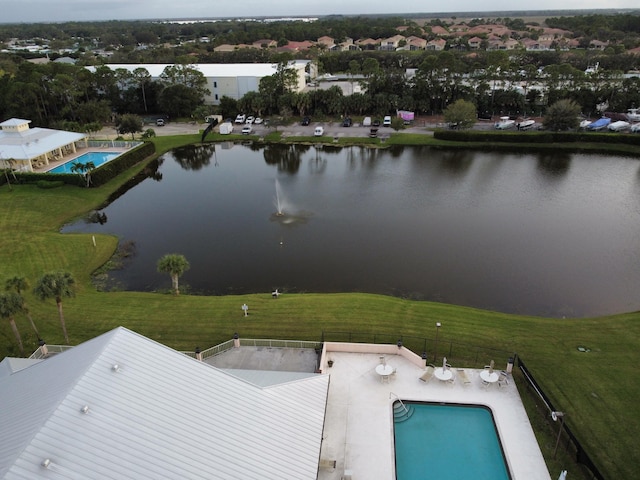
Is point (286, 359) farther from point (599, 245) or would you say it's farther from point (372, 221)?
point (599, 245)

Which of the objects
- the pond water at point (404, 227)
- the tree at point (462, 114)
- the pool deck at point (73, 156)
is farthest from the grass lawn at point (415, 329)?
the tree at point (462, 114)

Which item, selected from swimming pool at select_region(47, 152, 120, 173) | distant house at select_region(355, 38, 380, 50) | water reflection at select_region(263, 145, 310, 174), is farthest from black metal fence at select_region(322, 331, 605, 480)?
distant house at select_region(355, 38, 380, 50)

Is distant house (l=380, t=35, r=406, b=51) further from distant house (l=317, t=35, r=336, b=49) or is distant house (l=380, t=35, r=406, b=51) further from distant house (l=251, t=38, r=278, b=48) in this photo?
distant house (l=251, t=38, r=278, b=48)

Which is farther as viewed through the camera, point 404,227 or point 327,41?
point 327,41

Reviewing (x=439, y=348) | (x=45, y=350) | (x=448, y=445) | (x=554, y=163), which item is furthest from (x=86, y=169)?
(x=554, y=163)

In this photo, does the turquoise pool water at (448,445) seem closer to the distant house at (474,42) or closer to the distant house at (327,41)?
the distant house at (327,41)

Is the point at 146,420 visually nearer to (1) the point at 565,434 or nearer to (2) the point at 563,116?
Answer: (1) the point at 565,434
